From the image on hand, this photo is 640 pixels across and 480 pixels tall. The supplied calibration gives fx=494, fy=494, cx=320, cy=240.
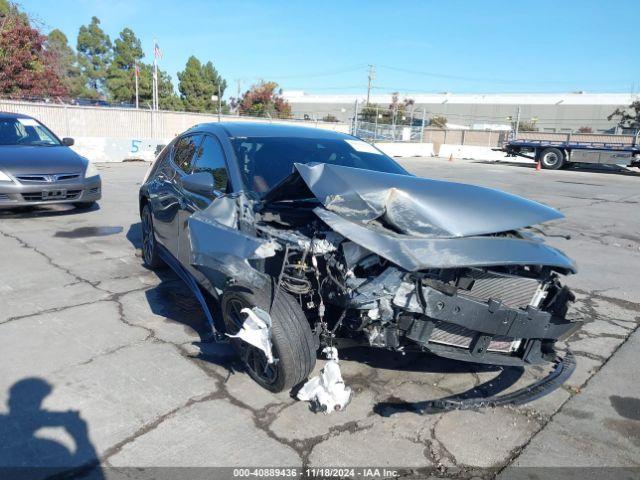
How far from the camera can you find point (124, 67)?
59406 mm

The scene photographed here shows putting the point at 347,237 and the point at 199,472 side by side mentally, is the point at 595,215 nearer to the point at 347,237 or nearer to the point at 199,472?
the point at 347,237

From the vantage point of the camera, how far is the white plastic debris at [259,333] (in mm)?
2881

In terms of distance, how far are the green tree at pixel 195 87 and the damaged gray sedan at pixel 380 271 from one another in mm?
54669

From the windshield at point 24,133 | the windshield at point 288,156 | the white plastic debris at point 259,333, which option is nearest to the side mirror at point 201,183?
the windshield at point 288,156

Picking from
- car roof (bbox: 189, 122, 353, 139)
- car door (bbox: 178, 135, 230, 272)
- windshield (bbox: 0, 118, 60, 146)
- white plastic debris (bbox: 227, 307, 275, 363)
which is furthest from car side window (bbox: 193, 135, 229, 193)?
windshield (bbox: 0, 118, 60, 146)

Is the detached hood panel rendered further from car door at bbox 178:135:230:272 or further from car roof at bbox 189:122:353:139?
car roof at bbox 189:122:353:139

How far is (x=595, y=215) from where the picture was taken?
10547 millimetres

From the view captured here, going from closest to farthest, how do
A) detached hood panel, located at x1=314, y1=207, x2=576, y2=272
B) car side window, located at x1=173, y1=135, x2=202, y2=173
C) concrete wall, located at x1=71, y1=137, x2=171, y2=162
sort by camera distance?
detached hood panel, located at x1=314, y1=207, x2=576, y2=272, car side window, located at x1=173, y1=135, x2=202, y2=173, concrete wall, located at x1=71, y1=137, x2=171, y2=162

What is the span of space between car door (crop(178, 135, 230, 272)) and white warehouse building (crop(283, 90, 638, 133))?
47833 mm

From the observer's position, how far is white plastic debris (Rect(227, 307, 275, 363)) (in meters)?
2.88

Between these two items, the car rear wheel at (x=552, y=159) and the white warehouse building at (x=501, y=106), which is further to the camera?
the white warehouse building at (x=501, y=106)

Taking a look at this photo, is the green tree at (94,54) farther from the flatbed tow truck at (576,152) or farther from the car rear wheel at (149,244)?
the car rear wheel at (149,244)

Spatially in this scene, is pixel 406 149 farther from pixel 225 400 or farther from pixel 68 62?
pixel 68 62

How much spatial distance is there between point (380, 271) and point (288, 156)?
1666mm
